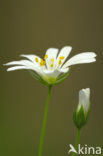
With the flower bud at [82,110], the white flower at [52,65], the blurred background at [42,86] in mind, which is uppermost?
the blurred background at [42,86]

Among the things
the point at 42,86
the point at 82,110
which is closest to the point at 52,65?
the point at 82,110

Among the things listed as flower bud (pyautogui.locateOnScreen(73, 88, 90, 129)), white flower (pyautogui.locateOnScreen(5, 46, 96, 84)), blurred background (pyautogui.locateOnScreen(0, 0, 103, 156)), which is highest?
blurred background (pyautogui.locateOnScreen(0, 0, 103, 156))

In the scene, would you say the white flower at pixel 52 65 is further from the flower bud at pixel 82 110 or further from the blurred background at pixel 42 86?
the blurred background at pixel 42 86

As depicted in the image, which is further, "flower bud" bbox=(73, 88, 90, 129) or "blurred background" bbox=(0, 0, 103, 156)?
"blurred background" bbox=(0, 0, 103, 156)

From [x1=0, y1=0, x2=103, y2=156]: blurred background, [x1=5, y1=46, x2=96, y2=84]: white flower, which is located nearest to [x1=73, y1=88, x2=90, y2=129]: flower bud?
[x1=5, y1=46, x2=96, y2=84]: white flower

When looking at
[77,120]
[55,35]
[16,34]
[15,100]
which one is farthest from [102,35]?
[77,120]

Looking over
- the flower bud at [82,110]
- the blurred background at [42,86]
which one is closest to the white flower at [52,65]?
the flower bud at [82,110]

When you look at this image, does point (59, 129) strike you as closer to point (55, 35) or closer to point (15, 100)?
point (15, 100)

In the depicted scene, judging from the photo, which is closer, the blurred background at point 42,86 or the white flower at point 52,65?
the white flower at point 52,65

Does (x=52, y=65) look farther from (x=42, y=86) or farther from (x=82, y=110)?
(x=42, y=86)

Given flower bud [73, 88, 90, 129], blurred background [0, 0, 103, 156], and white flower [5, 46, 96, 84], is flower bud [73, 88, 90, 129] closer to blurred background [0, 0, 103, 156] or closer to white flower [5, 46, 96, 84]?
white flower [5, 46, 96, 84]
